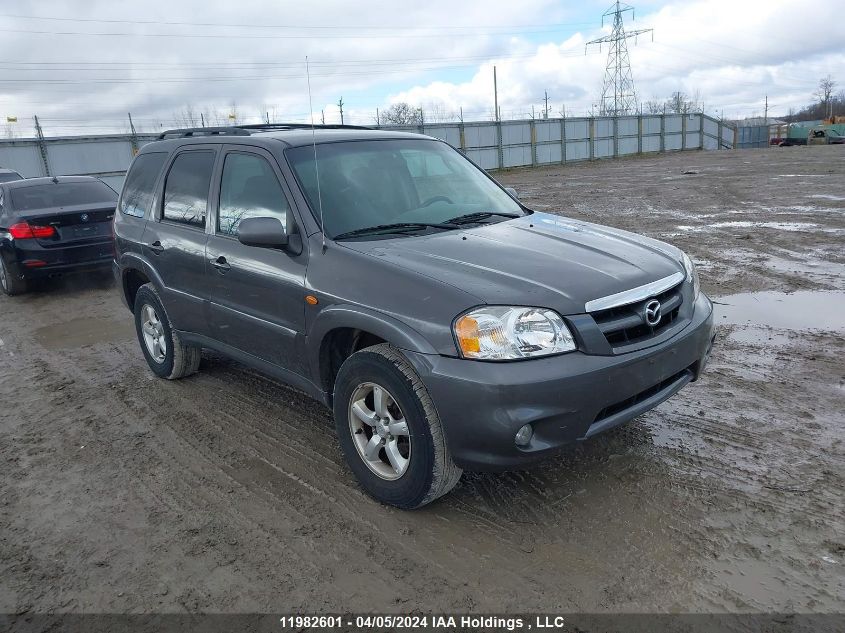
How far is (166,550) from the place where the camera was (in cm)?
310

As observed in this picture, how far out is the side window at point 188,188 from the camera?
14.9ft

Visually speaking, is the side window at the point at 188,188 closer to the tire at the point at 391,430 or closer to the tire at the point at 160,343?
the tire at the point at 160,343

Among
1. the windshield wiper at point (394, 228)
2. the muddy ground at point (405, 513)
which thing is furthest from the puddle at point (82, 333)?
the windshield wiper at point (394, 228)

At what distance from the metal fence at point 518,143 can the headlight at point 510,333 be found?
1805 cm

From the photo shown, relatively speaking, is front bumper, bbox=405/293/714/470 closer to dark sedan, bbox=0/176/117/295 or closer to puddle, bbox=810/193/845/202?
dark sedan, bbox=0/176/117/295

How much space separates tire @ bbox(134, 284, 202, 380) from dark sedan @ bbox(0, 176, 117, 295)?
163 inches

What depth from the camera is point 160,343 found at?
17.9ft

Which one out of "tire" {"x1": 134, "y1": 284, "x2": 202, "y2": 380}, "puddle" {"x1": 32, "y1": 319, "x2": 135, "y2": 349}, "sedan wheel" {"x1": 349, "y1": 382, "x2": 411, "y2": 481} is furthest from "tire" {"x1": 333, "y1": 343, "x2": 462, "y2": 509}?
"puddle" {"x1": 32, "y1": 319, "x2": 135, "y2": 349}

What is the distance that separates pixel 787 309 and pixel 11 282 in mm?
9607

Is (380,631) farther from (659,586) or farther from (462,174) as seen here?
(462,174)

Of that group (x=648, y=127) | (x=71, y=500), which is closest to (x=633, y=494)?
(x=71, y=500)

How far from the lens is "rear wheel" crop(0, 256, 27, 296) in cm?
905

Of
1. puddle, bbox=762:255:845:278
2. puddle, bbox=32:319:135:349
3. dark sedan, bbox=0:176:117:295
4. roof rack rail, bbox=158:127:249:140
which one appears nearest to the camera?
roof rack rail, bbox=158:127:249:140

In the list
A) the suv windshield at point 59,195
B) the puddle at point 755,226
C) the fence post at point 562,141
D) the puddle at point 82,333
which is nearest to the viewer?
the puddle at point 82,333
